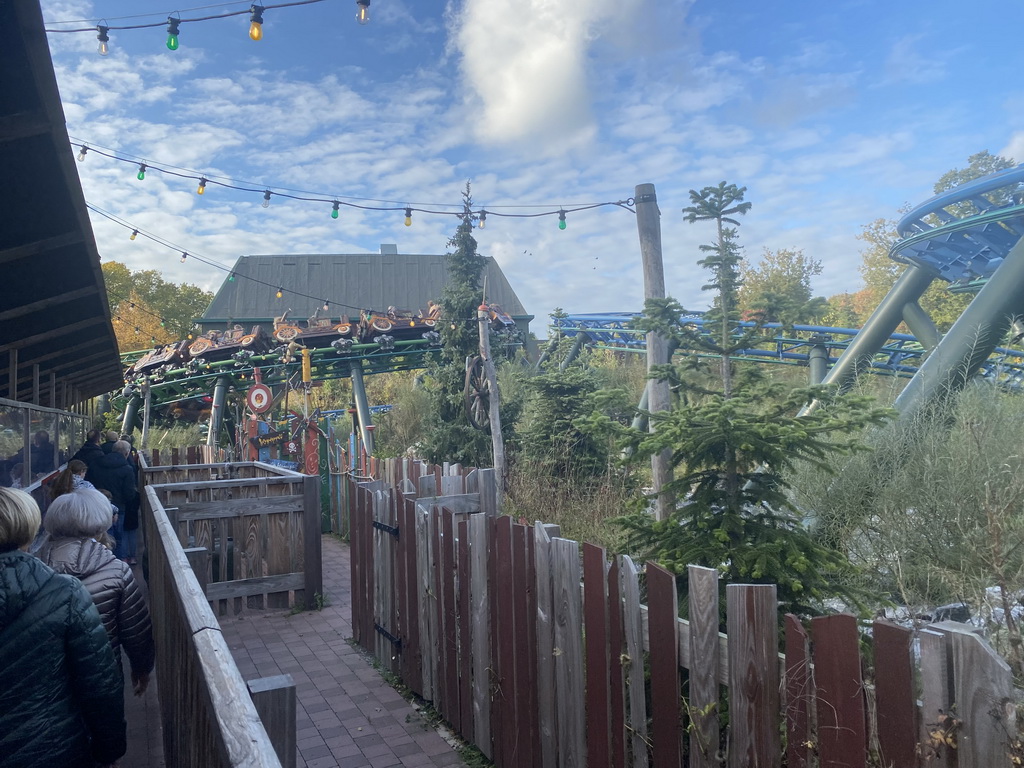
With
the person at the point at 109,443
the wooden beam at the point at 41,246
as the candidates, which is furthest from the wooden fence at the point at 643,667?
the person at the point at 109,443

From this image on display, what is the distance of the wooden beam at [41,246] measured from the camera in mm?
4121

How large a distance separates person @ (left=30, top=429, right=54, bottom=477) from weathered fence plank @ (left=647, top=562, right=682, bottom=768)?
21.2ft

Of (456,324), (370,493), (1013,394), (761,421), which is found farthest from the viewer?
(456,324)

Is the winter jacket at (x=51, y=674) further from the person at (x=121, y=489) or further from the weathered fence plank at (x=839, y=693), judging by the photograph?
the person at (x=121, y=489)

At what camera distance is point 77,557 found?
3.09 meters

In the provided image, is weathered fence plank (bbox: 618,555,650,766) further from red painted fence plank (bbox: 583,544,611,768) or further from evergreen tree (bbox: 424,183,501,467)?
evergreen tree (bbox: 424,183,501,467)

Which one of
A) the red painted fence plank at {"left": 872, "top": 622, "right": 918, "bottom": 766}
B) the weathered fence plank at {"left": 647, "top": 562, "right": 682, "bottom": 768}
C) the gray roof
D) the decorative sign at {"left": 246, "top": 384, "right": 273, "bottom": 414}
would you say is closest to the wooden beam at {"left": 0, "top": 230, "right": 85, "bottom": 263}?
the weathered fence plank at {"left": 647, "top": 562, "right": 682, "bottom": 768}

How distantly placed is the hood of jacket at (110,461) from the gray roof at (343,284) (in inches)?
1334

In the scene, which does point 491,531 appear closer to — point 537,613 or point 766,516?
point 537,613

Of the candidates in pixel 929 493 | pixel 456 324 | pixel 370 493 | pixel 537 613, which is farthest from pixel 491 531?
pixel 456 324

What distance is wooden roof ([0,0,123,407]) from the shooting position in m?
Result: 2.60

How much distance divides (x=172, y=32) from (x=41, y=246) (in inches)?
181

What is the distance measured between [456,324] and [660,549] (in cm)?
1243

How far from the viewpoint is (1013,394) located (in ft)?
30.9
